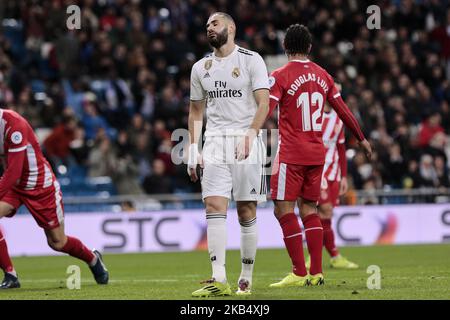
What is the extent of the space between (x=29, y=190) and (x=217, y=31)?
2795mm

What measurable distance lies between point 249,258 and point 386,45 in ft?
52.9

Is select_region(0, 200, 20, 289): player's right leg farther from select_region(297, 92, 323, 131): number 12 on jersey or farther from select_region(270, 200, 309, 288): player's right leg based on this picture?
select_region(297, 92, 323, 131): number 12 on jersey

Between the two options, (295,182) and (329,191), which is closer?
(295,182)

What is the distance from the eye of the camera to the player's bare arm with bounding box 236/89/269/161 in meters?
8.61

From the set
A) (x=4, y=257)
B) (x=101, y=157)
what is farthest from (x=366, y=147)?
(x=101, y=157)

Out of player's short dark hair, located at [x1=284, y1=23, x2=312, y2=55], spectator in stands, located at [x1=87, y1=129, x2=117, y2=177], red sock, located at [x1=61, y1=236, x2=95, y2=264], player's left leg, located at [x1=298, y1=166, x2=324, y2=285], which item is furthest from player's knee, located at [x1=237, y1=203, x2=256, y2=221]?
spectator in stands, located at [x1=87, y1=129, x2=117, y2=177]

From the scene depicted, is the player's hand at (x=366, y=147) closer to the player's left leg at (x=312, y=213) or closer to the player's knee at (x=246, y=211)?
the player's left leg at (x=312, y=213)

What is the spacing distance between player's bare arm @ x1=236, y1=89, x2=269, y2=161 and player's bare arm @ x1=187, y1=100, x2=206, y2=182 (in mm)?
495

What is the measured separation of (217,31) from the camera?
901 centimetres

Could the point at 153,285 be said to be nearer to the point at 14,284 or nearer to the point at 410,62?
the point at 14,284

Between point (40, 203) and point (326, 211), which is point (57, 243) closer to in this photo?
point (40, 203)

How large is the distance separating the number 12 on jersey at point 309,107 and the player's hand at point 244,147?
1480mm

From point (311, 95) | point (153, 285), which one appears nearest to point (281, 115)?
point (311, 95)

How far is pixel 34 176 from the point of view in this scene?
10383mm
